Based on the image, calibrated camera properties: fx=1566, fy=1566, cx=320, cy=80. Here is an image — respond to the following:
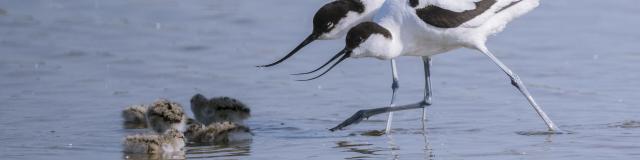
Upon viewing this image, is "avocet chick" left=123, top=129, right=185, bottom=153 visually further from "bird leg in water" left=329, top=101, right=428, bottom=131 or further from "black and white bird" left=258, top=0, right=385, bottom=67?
"bird leg in water" left=329, top=101, right=428, bottom=131

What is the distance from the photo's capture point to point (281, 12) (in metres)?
16.6

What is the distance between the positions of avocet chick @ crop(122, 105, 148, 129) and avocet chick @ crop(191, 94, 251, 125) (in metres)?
0.52

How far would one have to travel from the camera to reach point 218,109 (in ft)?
38.7

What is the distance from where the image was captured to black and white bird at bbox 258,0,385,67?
10867mm

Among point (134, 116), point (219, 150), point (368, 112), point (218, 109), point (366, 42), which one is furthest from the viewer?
point (218, 109)

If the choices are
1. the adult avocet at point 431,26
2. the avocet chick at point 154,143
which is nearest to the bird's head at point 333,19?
the adult avocet at point 431,26

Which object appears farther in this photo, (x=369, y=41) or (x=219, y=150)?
(x=369, y=41)

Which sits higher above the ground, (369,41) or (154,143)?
(369,41)

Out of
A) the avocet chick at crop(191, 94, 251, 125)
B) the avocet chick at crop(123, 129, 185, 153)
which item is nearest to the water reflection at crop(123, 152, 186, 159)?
the avocet chick at crop(123, 129, 185, 153)

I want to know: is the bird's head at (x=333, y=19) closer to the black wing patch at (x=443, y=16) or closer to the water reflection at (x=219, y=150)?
the black wing patch at (x=443, y=16)

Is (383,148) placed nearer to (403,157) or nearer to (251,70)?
(403,157)

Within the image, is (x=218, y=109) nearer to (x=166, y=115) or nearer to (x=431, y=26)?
(x=166, y=115)

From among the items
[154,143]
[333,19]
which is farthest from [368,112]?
[154,143]

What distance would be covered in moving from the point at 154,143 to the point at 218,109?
2003 millimetres
